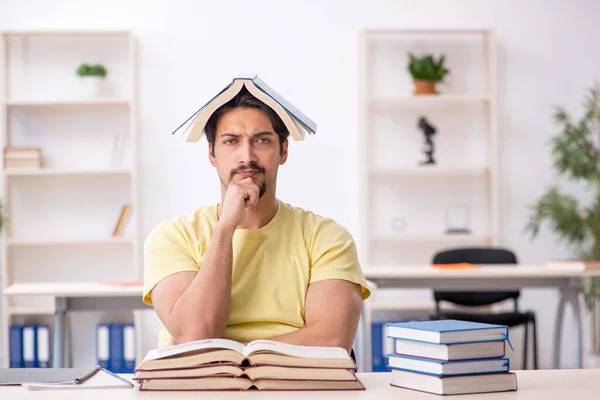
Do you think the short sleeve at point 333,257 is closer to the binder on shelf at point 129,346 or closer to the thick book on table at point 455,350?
the thick book on table at point 455,350

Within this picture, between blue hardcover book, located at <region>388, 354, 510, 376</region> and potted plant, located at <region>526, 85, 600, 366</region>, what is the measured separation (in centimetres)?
395

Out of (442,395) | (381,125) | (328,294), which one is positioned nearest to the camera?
(442,395)

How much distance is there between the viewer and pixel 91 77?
18.1 ft

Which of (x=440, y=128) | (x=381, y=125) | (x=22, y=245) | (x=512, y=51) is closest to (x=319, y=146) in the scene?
(x=381, y=125)

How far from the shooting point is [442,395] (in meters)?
1.58

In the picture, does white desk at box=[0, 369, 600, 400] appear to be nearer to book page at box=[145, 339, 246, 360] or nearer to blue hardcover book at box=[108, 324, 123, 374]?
book page at box=[145, 339, 246, 360]

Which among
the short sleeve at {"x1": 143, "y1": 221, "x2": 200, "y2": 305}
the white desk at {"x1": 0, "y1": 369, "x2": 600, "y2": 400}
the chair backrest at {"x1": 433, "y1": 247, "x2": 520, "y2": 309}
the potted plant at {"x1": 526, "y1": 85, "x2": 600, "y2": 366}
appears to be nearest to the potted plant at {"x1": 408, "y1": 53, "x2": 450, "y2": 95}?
the potted plant at {"x1": 526, "y1": 85, "x2": 600, "y2": 366}

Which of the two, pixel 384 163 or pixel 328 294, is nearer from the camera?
pixel 328 294

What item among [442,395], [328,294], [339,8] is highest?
[339,8]

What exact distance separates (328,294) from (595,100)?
156 inches

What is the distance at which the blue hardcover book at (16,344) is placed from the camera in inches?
209

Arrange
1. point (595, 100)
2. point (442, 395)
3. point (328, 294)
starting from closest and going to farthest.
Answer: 1. point (442, 395)
2. point (328, 294)
3. point (595, 100)

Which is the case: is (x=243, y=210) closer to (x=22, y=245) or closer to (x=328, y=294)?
(x=328, y=294)

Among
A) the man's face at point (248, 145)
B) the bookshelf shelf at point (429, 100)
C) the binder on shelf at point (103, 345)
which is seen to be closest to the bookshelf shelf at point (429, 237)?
the bookshelf shelf at point (429, 100)
